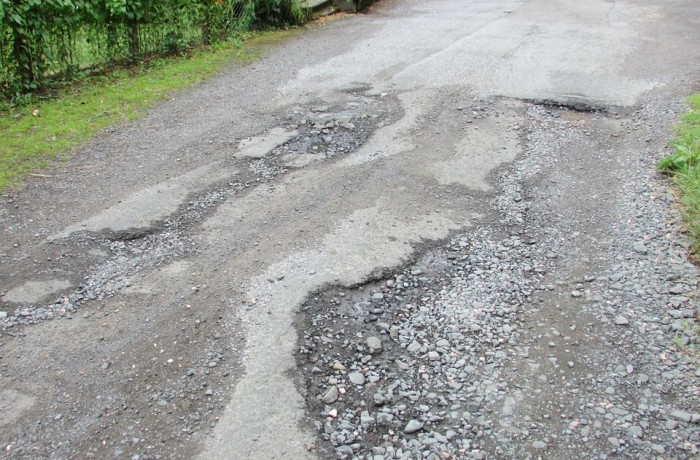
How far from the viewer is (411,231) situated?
4680 millimetres

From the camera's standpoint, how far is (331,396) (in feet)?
10.7

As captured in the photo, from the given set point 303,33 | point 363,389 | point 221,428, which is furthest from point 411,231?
point 303,33

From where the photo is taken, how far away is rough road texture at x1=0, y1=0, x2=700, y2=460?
3096mm

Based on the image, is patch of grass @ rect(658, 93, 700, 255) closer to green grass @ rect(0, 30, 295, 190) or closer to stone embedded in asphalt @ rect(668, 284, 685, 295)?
stone embedded in asphalt @ rect(668, 284, 685, 295)

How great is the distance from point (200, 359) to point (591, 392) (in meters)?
2.14

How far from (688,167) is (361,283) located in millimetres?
3206

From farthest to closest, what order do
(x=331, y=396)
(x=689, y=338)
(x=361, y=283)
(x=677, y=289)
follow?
(x=361, y=283)
(x=677, y=289)
(x=689, y=338)
(x=331, y=396)

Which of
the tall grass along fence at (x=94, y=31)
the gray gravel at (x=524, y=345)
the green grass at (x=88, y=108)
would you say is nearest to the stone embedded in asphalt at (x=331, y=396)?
the gray gravel at (x=524, y=345)

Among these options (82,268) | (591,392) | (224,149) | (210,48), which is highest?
(210,48)

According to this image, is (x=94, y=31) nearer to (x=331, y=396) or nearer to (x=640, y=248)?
(x=331, y=396)

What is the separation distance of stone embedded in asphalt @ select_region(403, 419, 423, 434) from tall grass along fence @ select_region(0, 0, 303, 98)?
21.0 feet

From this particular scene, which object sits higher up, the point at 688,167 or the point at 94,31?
the point at 94,31

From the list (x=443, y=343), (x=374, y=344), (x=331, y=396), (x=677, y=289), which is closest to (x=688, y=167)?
Result: (x=677, y=289)

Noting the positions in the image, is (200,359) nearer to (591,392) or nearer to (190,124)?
(591,392)
